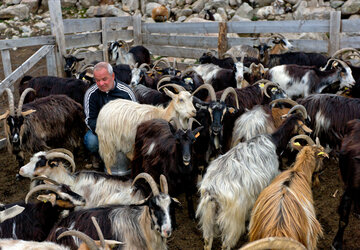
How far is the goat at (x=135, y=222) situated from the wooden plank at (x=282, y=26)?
679 centimetres

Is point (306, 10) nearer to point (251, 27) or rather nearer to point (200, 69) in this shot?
point (251, 27)

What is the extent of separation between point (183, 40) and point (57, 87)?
5.24m

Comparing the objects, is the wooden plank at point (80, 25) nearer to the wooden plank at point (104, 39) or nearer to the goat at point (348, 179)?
the wooden plank at point (104, 39)

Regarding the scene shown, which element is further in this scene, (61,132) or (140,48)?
(140,48)

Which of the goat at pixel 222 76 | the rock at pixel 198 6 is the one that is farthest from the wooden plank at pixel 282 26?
the rock at pixel 198 6

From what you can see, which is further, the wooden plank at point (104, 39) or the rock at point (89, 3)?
the rock at point (89, 3)

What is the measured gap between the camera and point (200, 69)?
26.6ft

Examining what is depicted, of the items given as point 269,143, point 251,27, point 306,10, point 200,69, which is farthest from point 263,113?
point 306,10

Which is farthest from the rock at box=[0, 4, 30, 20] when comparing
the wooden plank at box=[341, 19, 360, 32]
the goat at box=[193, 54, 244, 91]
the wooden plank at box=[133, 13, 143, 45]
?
the wooden plank at box=[341, 19, 360, 32]

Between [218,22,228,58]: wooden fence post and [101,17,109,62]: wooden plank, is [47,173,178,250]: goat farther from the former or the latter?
[101,17,109,62]: wooden plank

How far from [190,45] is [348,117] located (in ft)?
21.7

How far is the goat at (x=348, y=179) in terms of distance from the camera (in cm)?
332

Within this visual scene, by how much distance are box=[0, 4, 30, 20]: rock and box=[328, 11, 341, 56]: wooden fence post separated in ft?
54.8

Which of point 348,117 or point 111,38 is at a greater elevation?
point 111,38
